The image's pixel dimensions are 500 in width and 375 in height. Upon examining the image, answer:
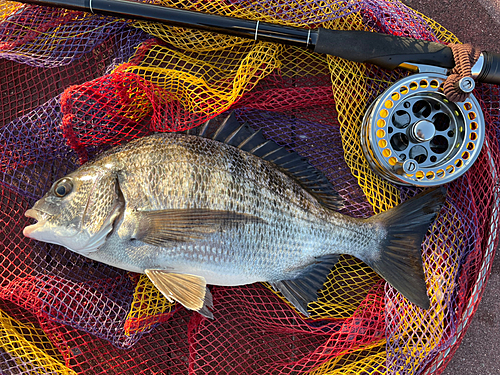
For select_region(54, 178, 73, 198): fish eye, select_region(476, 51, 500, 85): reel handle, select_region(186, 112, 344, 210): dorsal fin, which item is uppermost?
select_region(476, 51, 500, 85): reel handle

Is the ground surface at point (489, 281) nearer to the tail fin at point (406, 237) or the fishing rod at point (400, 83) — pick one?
the fishing rod at point (400, 83)

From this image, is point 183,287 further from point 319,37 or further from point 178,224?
point 319,37

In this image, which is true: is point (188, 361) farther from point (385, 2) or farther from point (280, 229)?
point (385, 2)

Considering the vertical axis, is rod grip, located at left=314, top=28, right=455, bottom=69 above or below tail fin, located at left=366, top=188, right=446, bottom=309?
above

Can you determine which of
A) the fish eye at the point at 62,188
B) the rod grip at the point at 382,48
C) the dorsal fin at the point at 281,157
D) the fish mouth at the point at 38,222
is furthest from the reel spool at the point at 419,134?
the fish mouth at the point at 38,222

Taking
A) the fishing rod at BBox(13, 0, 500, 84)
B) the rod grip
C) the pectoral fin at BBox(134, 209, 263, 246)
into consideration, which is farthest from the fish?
the rod grip

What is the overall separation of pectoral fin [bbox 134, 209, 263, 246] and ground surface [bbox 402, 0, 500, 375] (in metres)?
2.04

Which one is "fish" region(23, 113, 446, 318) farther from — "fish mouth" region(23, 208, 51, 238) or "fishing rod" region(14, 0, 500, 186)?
"fishing rod" region(14, 0, 500, 186)

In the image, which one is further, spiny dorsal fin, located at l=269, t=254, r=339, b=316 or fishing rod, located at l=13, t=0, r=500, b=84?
spiny dorsal fin, located at l=269, t=254, r=339, b=316

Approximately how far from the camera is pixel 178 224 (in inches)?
69.9

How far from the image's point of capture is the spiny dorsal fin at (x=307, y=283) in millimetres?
2000

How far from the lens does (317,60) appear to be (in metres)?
2.25

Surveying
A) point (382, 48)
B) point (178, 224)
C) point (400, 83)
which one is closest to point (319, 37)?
point (382, 48)

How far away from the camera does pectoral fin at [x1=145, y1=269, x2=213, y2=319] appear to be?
5.89 feet
